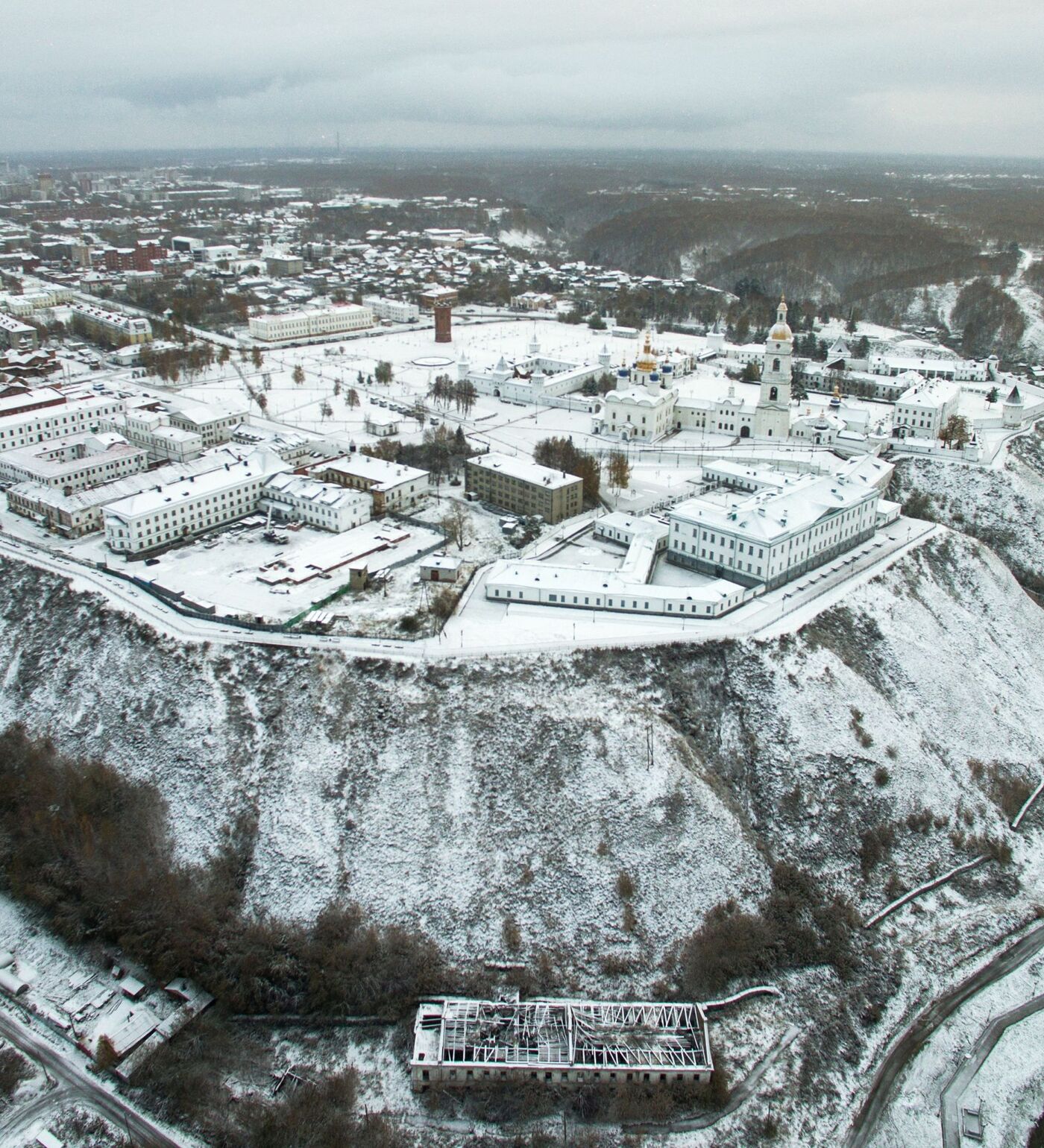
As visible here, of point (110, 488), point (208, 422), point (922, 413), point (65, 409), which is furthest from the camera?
point (922, 413)

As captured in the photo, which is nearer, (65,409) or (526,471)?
(526,471)

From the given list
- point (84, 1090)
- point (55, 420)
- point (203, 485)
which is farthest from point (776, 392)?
point (84, 1090)

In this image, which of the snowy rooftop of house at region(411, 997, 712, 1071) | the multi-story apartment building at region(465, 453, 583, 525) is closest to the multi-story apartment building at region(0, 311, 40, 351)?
the multi-story apartment building at region(465, 453, 583, 525)

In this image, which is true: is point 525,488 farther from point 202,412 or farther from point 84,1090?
point 84,1090

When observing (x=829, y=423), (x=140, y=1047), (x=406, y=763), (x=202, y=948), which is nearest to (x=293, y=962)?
(x=202, y=948)

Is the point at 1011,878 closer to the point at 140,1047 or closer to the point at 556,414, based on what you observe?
the point at 140,1047
